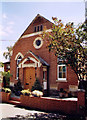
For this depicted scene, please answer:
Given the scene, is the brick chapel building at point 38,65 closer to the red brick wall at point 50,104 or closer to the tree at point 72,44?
the red brick wall at point 50,104

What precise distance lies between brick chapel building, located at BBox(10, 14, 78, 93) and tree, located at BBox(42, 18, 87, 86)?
6030mm

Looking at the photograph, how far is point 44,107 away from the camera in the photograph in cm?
1064

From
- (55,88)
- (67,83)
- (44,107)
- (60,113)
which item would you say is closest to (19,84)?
(55,88)

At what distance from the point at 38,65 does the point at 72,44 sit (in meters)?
7.39

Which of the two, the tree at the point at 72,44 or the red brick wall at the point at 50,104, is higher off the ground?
the tree at the point at 72,44

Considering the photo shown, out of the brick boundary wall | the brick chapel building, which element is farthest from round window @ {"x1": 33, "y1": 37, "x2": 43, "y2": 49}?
the brick boundary wall

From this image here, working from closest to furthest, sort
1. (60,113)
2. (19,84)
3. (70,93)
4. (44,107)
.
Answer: (60,113) → (44,107) → (70,93) → (19,84)

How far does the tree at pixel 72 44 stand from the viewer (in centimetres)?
888

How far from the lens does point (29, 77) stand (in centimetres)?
1748

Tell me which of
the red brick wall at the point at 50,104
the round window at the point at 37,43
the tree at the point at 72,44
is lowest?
the red brick wall at the point at 50,104

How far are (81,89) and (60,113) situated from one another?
2.28 m

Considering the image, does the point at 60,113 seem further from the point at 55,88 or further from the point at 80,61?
the point at 55,88

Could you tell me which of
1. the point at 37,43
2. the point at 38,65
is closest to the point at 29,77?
the point at 38,65

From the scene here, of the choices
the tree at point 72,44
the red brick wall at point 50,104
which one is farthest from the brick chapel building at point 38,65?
the tree at point 72,44
